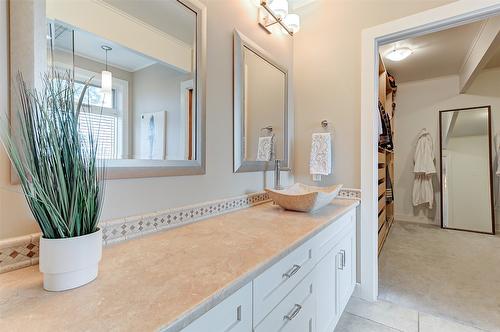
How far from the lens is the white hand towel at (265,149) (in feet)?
5.67

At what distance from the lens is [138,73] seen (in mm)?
984

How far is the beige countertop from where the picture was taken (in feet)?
1.48

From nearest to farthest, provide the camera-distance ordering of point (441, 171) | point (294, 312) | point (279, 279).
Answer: point (279, 279), point (294, 312), point (441, 171)

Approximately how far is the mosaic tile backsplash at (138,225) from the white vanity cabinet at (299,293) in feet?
1.75

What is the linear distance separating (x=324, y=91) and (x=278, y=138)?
578 millimetres

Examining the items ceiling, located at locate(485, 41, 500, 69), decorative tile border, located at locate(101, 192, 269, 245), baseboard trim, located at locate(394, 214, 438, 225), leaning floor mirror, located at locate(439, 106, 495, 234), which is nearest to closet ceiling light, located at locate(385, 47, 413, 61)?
ceiling, located at locate(485, 41, 500, 69)

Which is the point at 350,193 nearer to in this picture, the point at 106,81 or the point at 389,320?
the point at 389,320

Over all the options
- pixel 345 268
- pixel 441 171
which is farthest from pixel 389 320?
pixel 441 171

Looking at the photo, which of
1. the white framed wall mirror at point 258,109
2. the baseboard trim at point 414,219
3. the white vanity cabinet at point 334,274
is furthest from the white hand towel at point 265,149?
the baseboard trim at point 414,219

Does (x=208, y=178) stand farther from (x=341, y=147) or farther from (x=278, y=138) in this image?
(x=341, y=147)

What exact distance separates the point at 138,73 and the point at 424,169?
4.33 meters

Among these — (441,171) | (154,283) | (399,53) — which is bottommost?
(154,283)

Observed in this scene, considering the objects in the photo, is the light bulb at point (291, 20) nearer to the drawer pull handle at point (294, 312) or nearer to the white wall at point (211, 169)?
the white wall at point (211, 169)

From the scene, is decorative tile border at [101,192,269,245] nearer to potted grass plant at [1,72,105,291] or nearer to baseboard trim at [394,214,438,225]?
potted grass plant at [1,72,105,291]
